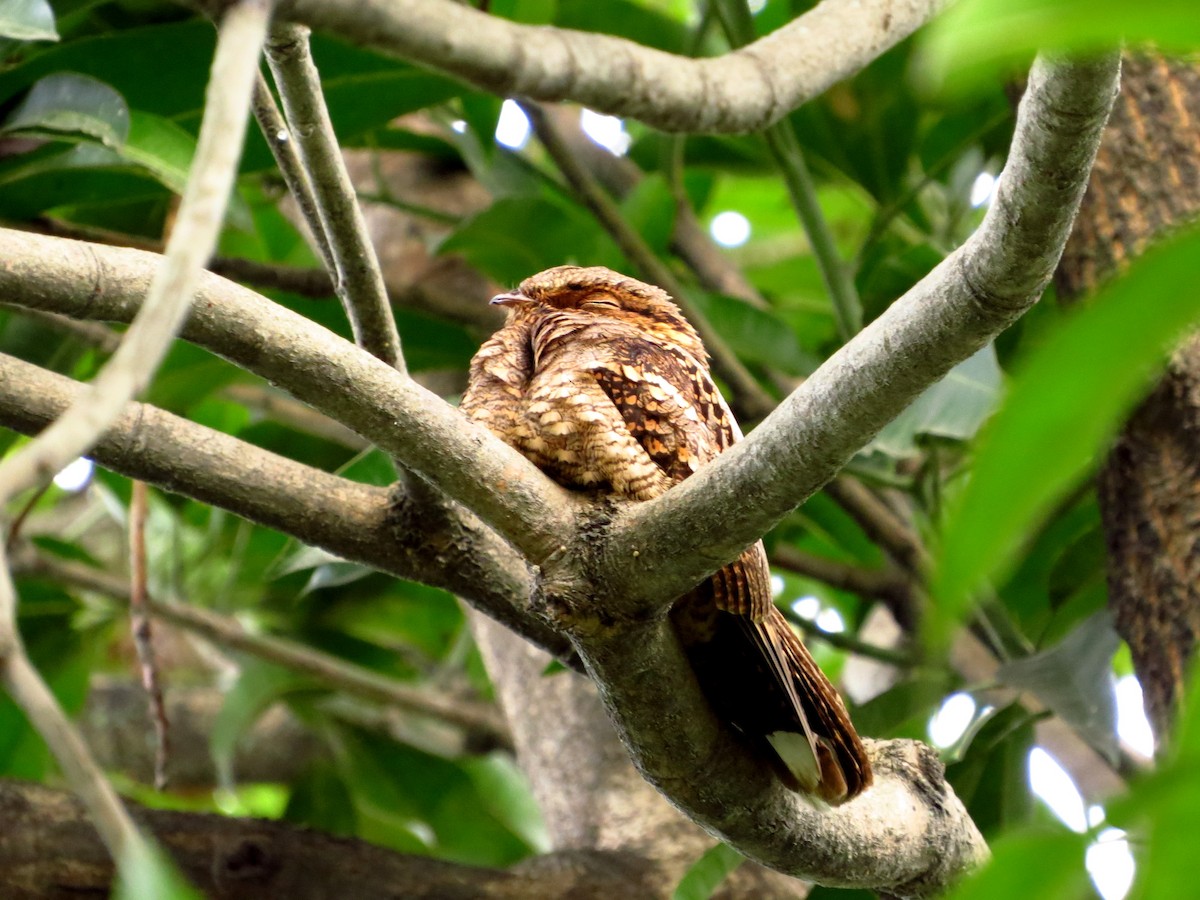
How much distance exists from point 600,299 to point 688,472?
0.58 meters

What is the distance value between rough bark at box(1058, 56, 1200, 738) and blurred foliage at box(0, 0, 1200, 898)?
0.11 metres

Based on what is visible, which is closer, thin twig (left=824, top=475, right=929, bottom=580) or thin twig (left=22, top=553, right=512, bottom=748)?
thin twig (left=824, top=475, right=929, bottom=580)

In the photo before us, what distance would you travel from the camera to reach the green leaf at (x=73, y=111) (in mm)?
2074

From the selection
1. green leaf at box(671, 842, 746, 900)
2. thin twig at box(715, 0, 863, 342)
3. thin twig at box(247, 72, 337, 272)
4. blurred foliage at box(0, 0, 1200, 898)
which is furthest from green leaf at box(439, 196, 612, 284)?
green leaf at box(671, 842, 746, 900)

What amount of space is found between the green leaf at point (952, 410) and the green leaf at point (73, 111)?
1.51 meters

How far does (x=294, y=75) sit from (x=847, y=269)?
196 centimetres

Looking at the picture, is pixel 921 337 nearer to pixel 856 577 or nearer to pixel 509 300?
pixel 509 300

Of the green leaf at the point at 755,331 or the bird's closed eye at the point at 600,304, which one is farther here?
the green leaf at the point at 755,331

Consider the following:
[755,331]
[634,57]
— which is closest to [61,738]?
[634,57]

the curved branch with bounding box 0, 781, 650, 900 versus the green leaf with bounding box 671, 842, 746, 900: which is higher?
the curved branch with bounding box 0, 781, 650, 900

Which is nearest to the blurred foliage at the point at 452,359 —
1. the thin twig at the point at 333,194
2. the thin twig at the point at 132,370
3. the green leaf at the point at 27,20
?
the green leaf at the point at 27,20

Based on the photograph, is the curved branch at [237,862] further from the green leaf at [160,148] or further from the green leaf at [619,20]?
the green leaf at [619,20]

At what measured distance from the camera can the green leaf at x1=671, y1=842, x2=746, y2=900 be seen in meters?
2.18

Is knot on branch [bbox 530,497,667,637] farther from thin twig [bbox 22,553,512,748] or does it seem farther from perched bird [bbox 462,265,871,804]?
thin twig [bbox 22,553,512,748]
